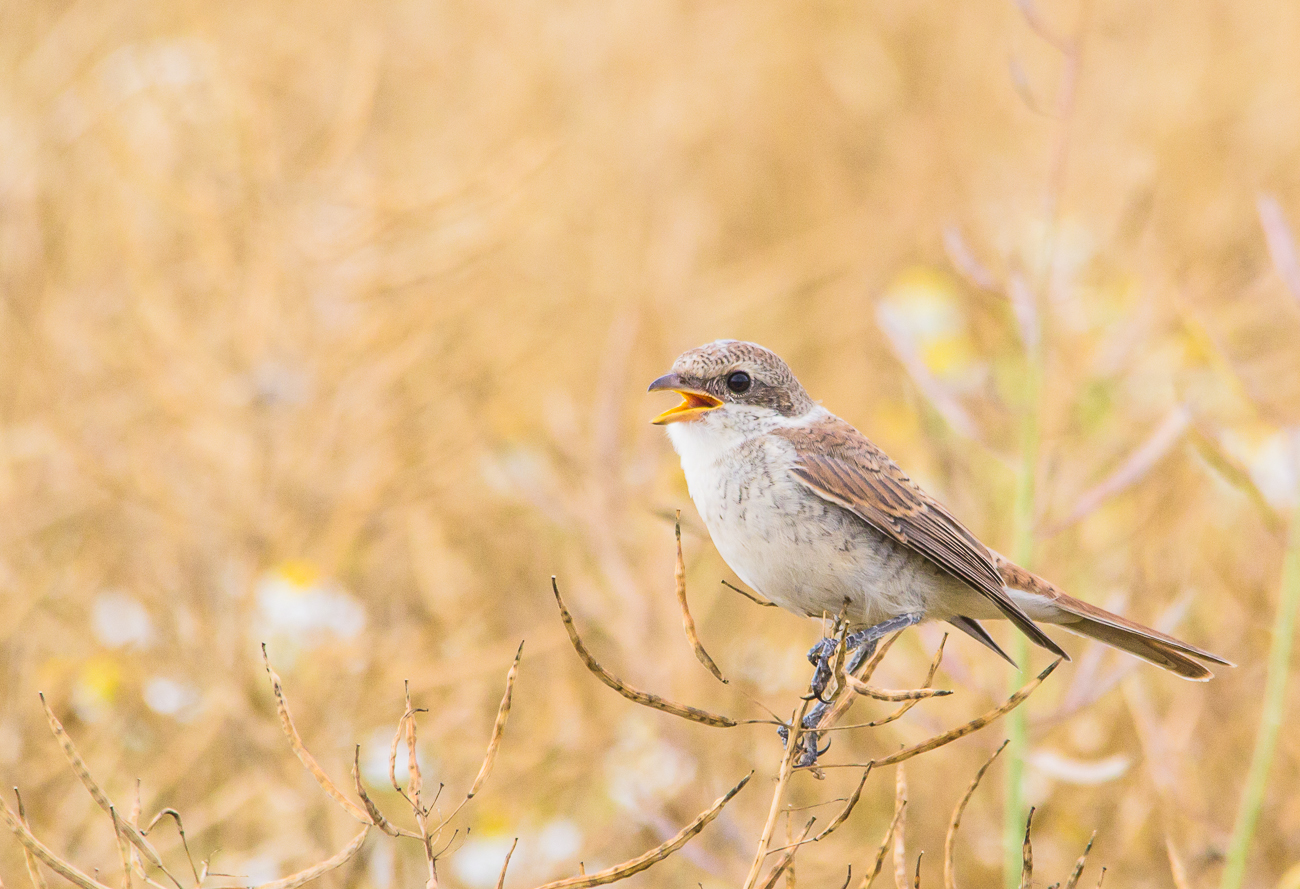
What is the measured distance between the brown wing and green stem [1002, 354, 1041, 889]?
→ 0.27 meters

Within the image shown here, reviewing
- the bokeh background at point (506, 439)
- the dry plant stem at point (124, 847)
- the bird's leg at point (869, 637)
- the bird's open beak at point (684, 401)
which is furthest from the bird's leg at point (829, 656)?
the dry plant stem at point (124, 847)

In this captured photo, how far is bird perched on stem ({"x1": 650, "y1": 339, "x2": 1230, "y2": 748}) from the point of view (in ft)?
6.95

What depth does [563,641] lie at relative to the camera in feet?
11.6

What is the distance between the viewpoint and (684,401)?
2.30 metres

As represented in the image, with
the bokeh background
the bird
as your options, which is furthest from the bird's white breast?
the bokeh background

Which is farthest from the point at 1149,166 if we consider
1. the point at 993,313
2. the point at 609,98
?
the point at 609,98

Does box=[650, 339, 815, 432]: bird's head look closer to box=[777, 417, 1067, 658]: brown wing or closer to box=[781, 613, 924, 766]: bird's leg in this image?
box=[777, 417, 1067, 658]: brown wing

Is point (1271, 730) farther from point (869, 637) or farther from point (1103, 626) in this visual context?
point (869, 637)

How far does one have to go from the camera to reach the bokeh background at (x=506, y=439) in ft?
10.8

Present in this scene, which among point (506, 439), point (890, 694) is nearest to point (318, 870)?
point (890, 694)

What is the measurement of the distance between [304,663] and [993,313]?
2.15 metres

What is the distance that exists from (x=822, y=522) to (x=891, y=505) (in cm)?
16

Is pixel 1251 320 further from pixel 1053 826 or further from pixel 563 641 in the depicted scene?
pixel 563 641

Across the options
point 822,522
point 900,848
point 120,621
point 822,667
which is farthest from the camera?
point 120,621
